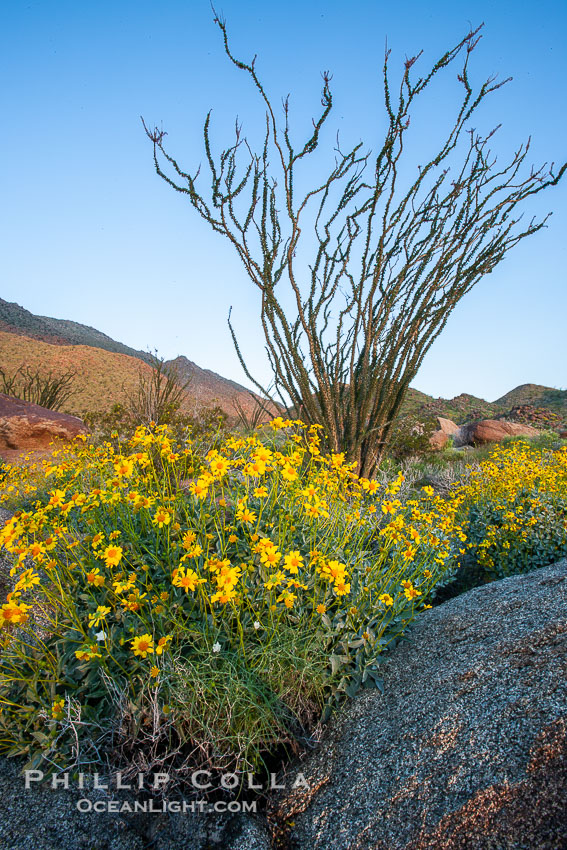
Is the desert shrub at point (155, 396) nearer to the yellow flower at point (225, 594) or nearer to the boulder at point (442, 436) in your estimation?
the yellow flower at point (225, 594)

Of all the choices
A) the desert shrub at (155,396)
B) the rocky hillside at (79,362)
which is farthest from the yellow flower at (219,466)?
the rocky hillside at (79,362)

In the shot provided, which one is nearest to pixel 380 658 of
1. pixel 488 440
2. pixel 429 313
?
pixel 429 313

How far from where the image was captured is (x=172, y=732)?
84.7 inches

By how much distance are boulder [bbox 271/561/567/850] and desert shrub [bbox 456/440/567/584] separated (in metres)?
1.46

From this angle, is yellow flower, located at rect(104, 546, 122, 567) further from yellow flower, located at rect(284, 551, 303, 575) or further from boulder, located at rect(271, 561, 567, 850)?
boulder, located at rect(271, 561, 567, 850)

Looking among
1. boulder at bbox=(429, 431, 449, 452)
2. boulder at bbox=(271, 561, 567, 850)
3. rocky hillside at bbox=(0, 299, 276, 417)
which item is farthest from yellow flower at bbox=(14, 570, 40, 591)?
rocky hillside at bbox=(0, 299, 276, 417)

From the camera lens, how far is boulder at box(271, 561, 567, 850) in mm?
1566

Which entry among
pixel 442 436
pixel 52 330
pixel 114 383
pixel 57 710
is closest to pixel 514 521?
pixel 57 710

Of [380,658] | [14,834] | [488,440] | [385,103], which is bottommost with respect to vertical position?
[14,834]

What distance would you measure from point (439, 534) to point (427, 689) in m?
2.00

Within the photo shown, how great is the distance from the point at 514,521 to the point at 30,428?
9.03 metres

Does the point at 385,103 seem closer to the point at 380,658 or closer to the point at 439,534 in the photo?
the point at 439,534

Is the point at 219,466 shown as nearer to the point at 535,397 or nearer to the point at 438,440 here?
the point at 438,440

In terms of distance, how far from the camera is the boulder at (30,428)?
9.32m
